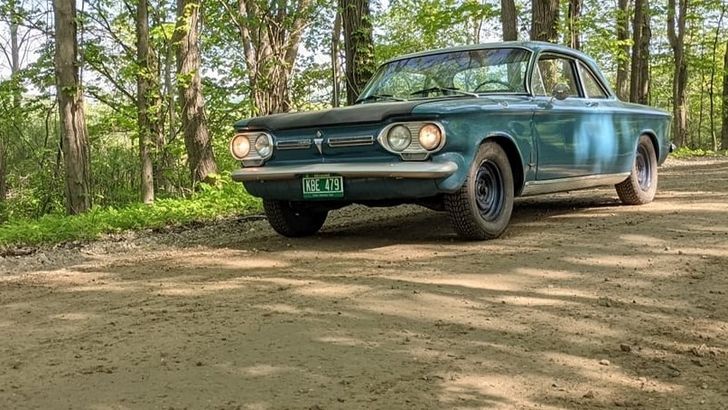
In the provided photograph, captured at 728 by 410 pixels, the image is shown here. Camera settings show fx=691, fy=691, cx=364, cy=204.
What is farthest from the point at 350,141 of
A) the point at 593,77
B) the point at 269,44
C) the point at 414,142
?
the point at 269,44

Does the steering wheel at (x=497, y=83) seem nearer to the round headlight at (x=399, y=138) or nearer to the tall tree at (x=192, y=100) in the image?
the round headlight at (x=399, y=138)

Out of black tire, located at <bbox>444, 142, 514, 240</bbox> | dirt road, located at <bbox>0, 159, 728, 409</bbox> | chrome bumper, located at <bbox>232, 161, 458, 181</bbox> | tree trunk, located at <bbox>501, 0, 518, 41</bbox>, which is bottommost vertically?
dirt road, located at <bbox>0, 159, 728, 409</bbox>

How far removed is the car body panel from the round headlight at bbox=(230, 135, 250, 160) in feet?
0.30

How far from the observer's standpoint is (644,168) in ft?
25.9

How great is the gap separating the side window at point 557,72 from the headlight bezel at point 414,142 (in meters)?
1.82

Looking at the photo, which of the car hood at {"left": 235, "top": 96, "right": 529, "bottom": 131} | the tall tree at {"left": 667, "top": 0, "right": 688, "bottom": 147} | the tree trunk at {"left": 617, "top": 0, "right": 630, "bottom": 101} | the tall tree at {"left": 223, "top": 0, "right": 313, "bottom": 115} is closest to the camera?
the car hood at {"left": 235, "top": 96, "right": 529, "bottom": 131}

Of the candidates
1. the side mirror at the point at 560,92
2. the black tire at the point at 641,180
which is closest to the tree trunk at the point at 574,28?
the black tire at the point at 641,180

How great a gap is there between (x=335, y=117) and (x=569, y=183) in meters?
2.44

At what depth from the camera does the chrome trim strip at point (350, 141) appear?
17.0ft

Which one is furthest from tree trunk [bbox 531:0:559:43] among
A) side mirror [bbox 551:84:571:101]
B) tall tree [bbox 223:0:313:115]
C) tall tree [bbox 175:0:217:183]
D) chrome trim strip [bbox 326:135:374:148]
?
chrome trim strip [bbox 326:135:374:148]

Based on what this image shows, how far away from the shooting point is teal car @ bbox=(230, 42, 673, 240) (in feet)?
16.7

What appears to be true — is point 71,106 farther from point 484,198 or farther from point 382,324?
point 382,324

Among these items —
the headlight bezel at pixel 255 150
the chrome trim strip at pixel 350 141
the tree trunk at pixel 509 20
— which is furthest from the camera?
the tree trunk at pixel 509 20

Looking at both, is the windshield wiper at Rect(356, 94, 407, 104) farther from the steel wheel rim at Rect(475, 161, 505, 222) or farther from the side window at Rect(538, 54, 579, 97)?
the side window at Rect(538, 54, 579, 97)
